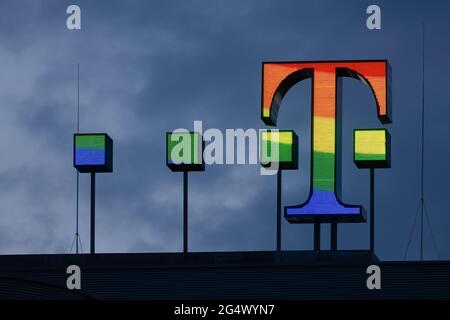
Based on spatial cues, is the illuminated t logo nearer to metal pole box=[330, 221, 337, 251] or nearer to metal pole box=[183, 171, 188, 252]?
metal pole box=[330, 221, 337, 251]

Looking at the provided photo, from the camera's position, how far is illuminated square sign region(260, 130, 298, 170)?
60906mm

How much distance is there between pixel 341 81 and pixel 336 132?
291 cm

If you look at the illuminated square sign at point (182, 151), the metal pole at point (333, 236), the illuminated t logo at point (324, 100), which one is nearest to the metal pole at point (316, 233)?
the illuminated t logo at point (324, 100)

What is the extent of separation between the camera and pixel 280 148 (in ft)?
200

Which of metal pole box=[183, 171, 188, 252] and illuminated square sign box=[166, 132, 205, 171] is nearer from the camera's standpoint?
metal pole box=[183, 171, 188, 252]

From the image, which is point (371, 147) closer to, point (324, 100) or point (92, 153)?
point (324, 100)

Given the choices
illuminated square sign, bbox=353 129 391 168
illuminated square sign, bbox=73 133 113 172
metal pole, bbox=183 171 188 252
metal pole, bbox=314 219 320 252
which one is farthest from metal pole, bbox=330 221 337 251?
illuminated square sign, bbox=73 133 113 172

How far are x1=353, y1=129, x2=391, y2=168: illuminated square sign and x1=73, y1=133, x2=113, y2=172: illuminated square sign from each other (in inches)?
411

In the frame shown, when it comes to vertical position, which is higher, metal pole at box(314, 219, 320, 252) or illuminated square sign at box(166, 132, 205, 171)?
illuminated square sign at box(166, 132, 205, 171)

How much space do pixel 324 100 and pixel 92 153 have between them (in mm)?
9984

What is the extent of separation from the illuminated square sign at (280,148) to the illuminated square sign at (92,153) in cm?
661

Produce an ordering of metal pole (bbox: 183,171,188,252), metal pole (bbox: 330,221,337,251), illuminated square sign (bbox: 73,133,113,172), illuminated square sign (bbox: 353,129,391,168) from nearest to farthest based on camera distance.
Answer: metal pole (bbox: 330,221,337,251), illuminated square sign (bbox: 353,129,391,168), metal pole (bbox: 183,171,188,252), illuminated square sign (bbox: 73,133,113,172)

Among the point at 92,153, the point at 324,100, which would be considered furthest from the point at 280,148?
the point at 92,153
